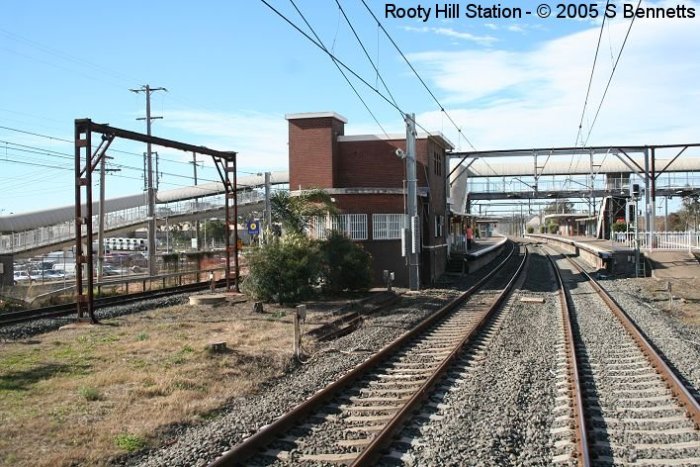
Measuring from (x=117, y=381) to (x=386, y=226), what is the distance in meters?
18.3

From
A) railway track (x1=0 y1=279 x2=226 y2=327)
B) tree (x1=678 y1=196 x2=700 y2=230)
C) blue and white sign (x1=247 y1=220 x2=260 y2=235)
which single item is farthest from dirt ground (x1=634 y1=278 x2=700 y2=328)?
tree (x1=678 y1=196 x2=700 y2=230)

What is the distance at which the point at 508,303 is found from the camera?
21969mm

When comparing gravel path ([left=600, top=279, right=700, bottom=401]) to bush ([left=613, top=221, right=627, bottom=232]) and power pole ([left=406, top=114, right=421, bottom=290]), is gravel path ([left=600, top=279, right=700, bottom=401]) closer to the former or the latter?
power pole ([left=406, top=114, right=421, bottom=290])

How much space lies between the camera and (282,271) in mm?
21484

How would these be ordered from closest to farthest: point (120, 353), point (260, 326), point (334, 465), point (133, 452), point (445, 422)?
point (334, 465)
point (133, 452)
point (445, 422)
point (120, 353)
point (260, 326)

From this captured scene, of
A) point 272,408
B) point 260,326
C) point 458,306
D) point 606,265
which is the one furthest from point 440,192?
point 272,408

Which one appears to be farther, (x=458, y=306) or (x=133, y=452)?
(x=458, y=306)

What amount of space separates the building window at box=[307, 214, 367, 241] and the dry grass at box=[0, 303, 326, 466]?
872cm

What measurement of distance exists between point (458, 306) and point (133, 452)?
1503 cm

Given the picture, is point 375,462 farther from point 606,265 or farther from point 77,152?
point 606,265

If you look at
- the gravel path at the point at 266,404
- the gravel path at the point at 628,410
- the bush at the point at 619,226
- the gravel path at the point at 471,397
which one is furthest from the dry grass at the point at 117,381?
the bush at the point at 619,226

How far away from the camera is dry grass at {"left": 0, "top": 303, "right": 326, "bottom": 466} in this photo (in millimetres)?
7531

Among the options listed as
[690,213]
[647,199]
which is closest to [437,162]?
[647,199]

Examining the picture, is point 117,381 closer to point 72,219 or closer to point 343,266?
point 343,266
